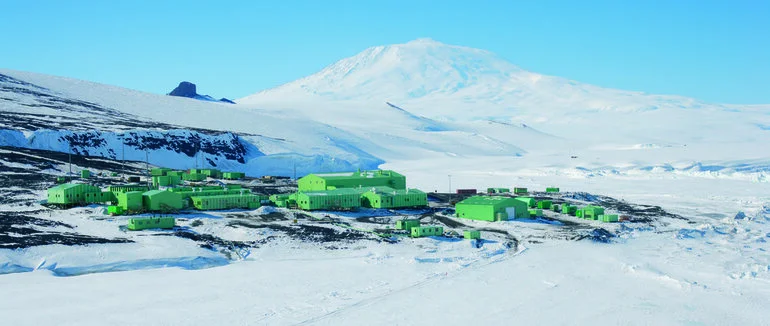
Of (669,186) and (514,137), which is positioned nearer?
(669,186)

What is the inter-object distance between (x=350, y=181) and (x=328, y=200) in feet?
34.2

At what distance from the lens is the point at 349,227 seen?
44344 mm

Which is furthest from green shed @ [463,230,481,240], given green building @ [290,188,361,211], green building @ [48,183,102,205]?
green building @ [48,183,102,205]

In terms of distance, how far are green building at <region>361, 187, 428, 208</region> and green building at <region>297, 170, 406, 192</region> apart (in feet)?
18.7

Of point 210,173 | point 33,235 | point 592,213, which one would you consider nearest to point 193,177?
point 210,173

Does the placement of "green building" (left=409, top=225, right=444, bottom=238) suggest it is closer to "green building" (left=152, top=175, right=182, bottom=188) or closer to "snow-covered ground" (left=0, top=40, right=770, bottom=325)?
"snow-covered ground" (left=0, top=40, right=770, bottom=325)

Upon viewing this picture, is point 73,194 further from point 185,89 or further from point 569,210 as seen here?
point 185,89

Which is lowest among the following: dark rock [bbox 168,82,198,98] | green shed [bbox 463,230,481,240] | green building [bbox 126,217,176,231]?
green shed [bbox 463,230,481,240]

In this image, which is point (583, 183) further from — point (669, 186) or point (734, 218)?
point (734, 218)

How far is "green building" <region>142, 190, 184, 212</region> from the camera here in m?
46.5

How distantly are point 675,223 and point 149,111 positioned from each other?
3684 inches

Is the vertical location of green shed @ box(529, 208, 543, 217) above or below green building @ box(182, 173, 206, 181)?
below

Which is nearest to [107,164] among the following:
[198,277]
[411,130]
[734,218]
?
[198,277]

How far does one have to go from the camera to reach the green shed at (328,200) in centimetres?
5044
